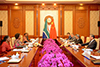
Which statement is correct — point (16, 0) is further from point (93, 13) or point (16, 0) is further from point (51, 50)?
point (51, 50)

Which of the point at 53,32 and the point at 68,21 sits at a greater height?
the point at 68,21

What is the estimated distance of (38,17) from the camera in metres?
9.99

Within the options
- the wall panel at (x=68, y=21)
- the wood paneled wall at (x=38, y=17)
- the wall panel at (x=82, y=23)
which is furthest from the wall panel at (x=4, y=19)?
the wall panel at (x=82, y=23)

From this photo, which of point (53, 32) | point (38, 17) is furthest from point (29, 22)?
point (53, 32)

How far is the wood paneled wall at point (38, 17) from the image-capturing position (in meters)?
9.99

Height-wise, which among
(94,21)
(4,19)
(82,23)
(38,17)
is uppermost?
(38,17)

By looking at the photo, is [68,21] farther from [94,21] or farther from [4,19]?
[4,19]

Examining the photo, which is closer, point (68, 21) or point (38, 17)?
point (38, 17)

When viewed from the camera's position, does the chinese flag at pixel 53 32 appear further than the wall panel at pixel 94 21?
No

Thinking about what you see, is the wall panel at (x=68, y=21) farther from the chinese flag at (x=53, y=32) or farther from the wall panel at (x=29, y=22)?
the wall panel at (x=29, y=22)

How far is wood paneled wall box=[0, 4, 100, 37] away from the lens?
32.8 feet

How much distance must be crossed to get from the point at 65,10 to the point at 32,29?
290cm

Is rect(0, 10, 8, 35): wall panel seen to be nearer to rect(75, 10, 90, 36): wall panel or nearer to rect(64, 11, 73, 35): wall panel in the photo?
rect(64, 11, 73, 35): wall panel

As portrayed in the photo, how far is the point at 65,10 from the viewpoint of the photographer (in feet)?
33.1
